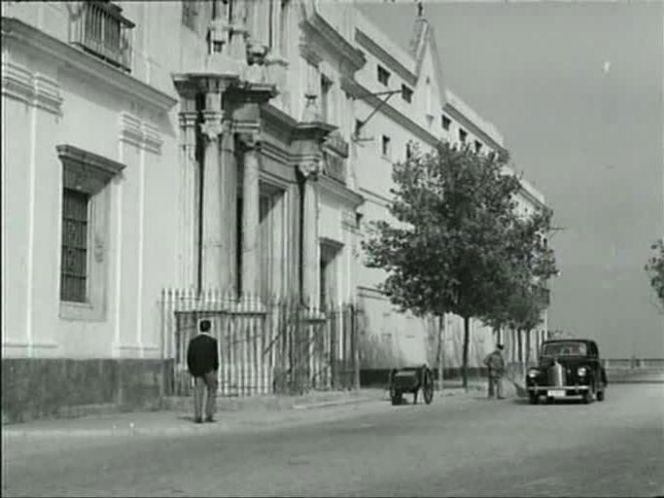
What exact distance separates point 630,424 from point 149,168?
14.9 meters

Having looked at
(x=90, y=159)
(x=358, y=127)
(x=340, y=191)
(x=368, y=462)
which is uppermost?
(x=358, y=127)

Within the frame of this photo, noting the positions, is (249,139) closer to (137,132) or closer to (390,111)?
(137,132)

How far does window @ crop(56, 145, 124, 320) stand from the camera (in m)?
4.69

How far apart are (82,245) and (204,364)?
655cm

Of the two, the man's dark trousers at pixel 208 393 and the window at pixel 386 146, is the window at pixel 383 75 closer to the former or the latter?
the window at pixel 386 146

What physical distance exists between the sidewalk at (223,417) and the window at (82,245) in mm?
488

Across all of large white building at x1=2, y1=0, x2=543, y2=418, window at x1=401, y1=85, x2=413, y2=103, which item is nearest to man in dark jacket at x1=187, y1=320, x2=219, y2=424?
large white building at x1=2, y1=0, x2=543, y2=418

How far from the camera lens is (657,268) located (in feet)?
49.3

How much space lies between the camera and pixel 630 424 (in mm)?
19484

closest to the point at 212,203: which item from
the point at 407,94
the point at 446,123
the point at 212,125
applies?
the point at 212,125

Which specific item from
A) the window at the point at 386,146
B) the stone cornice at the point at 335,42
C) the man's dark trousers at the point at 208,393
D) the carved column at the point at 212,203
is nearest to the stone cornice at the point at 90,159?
the carved column at the point at 212,203

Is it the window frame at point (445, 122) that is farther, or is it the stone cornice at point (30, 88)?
the window frame at point (445, 122)

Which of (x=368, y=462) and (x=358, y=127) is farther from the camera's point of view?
(x=358, y=127)

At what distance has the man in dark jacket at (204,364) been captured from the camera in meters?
9.21
